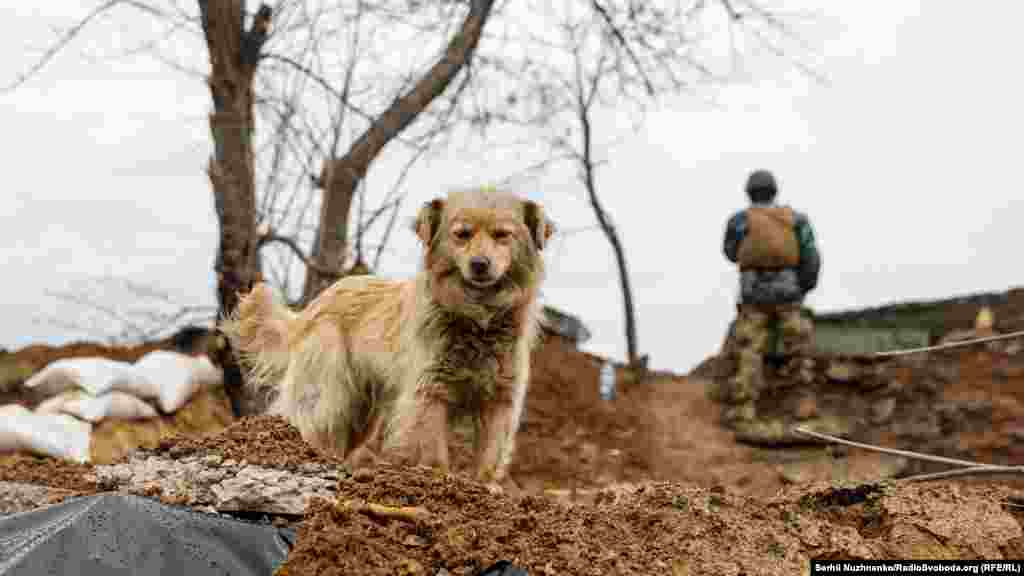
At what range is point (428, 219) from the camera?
521cm

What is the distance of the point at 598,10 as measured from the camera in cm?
969

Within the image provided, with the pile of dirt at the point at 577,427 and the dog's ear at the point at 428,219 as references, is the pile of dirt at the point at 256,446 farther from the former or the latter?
the pile of dirt at the point at 577,427

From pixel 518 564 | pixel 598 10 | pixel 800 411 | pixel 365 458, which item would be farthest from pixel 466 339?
pixel 800 411

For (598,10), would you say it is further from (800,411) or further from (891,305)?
(891,305)

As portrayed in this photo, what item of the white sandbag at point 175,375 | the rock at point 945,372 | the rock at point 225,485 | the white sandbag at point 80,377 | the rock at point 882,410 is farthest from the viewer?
the rock at point 945,372

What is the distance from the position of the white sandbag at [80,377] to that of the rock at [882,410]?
33.1 ft

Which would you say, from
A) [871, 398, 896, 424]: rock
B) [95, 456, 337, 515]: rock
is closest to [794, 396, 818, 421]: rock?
[871, 398, 896, 424]: rock

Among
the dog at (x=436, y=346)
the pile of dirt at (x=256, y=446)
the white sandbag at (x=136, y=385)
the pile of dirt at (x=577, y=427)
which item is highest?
the dog at (x=436, y=346)

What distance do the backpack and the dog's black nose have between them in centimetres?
848

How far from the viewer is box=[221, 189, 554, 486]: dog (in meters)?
5.17

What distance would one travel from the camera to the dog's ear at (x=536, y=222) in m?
5.27

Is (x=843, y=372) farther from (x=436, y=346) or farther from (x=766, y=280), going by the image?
(x=436, y=346)

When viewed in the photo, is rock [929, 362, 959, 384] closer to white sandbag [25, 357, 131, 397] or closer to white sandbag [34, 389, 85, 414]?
white sandbag [25, 357, 131, 397]

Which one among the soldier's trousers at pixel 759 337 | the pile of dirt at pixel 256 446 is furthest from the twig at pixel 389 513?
the soldier's trousers at pixel 759 337
